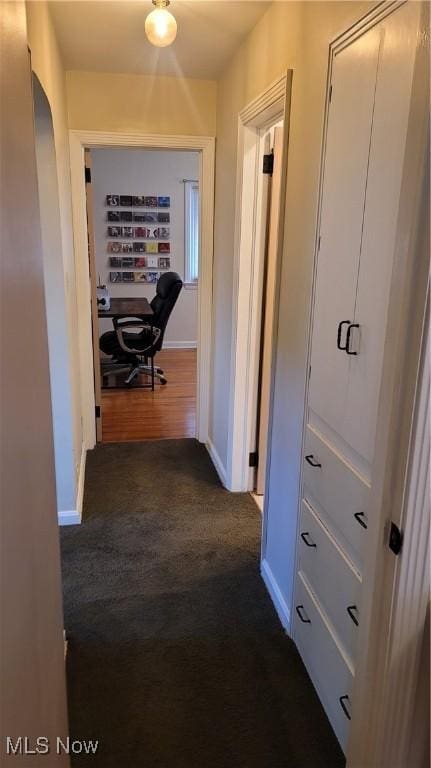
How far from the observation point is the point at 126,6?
7.33 feet

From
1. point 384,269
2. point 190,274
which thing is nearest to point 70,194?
point 384,269

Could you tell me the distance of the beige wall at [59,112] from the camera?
1976 millimetres

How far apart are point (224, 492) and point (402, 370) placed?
2.36 m

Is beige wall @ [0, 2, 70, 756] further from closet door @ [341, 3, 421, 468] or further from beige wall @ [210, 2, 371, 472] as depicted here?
beige wall @ [210, 2, 371, 472]

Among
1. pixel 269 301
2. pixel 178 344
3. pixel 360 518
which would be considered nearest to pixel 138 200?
pixel 178 344

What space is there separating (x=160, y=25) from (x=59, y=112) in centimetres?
83

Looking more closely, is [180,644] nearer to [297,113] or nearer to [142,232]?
[297,113]

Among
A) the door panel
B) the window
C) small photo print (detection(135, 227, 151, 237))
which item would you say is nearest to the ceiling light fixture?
the door panel

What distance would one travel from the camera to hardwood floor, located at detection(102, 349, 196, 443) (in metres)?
4.22

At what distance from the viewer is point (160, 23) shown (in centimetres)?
215

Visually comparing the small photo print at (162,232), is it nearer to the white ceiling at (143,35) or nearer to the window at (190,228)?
the window at (190,228)

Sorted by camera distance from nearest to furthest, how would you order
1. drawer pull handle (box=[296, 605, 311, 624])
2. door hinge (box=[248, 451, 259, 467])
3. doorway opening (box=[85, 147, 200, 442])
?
drawer pull handle (box=[296, 605, 311, 624]), door hinge (box=[248, 451, 259, 467]), doorway opening (box=[85, 147, 200, 442])

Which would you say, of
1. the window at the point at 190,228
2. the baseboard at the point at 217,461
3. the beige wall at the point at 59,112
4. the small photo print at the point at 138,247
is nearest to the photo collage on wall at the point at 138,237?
the small photo print at the point at 138,247

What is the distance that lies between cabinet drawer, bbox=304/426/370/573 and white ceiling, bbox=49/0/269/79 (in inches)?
71.4
